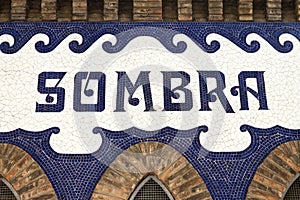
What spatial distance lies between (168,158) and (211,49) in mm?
1641

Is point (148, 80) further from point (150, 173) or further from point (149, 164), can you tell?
point (150, 173)

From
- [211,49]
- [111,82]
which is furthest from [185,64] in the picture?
[111,82]

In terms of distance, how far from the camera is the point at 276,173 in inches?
288

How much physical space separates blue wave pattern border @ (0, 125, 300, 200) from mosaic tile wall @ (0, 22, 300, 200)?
12 mm

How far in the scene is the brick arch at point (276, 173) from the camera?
7207 mm

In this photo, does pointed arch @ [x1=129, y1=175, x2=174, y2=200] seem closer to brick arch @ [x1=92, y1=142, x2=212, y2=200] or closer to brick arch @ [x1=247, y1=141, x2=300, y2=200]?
brick arch @ [x1=92, y1=142, x2=212, y2=200]

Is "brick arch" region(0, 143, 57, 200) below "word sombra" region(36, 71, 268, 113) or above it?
below

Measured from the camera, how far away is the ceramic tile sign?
7.59 metres

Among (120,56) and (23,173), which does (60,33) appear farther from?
(23,173)

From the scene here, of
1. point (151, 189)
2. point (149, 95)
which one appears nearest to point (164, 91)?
point (149, 95)

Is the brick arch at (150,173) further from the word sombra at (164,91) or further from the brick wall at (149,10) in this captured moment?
the brick wall at (149,10)

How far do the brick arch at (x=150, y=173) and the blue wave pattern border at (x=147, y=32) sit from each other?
4.78 ft

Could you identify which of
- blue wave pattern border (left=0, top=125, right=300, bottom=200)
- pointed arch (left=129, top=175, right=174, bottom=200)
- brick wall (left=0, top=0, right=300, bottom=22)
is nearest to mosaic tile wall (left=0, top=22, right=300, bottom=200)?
blue wave pattern border (left=0, top=125, right=300, bottom=200)

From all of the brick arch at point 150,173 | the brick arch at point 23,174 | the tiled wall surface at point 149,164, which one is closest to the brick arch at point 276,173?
the tiled wall surface at point 149,164
